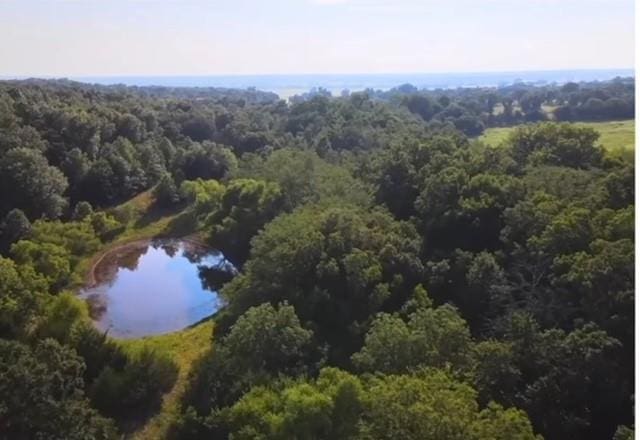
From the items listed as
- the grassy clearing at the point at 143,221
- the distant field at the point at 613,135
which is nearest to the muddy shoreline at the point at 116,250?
the grassy clearing at the point at 143,221

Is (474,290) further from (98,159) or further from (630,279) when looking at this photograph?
(98,159)

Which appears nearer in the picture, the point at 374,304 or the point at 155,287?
the point at 374,304

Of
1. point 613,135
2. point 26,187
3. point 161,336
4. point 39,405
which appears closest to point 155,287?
point 161,336

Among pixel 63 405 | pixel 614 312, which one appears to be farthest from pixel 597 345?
pixel 63 405

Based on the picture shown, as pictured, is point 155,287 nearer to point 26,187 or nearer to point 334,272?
point 26,187

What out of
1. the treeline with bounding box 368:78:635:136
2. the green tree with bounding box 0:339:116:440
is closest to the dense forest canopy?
the green tree with bounding box 0:339:116:440

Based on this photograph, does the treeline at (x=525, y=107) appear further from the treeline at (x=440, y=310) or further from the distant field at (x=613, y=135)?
the treeline at (x=440, y=310)
